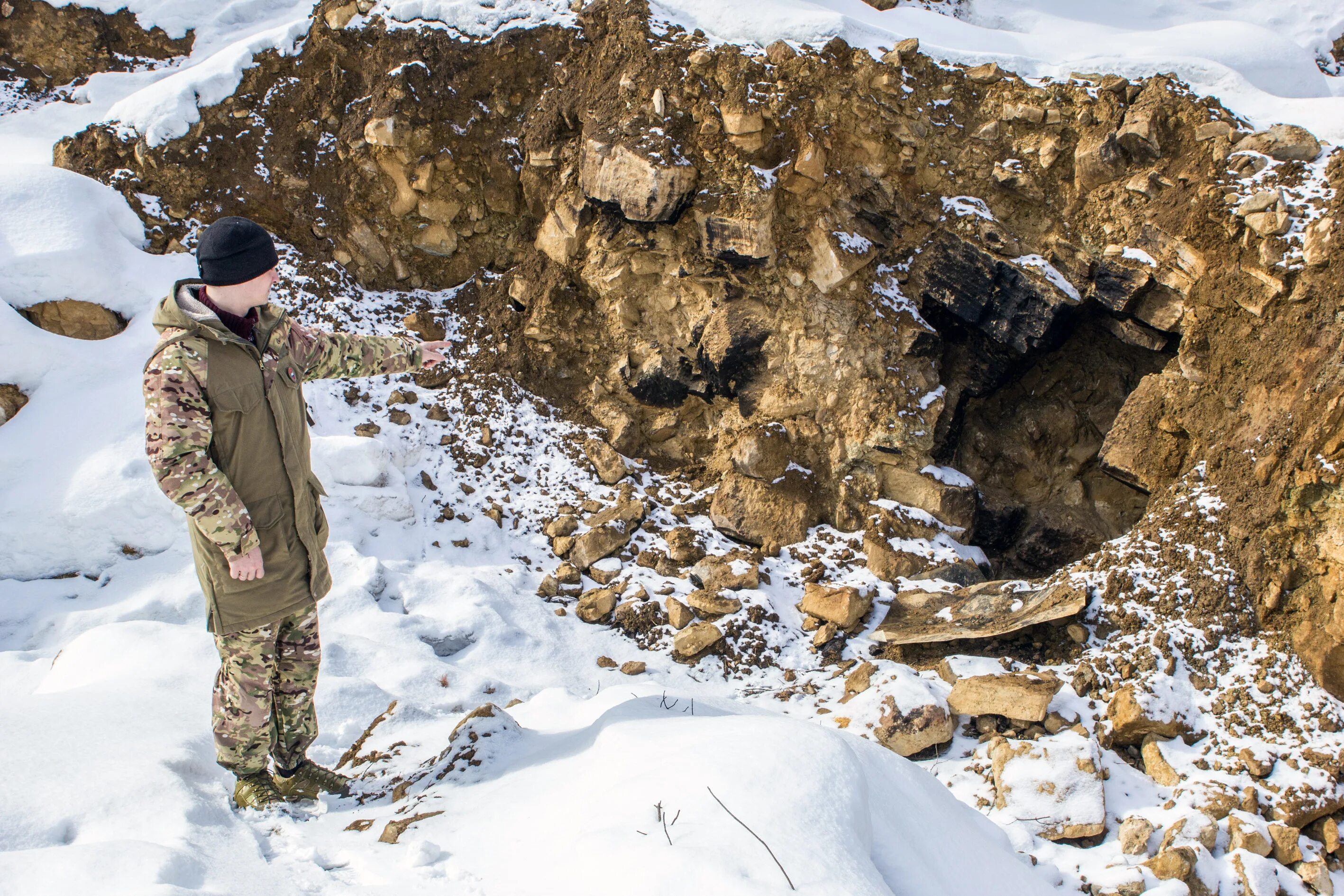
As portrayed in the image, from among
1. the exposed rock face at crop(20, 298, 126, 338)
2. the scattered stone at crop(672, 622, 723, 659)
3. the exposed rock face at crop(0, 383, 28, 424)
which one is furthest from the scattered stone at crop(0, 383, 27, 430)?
the scattered stone at crop(672, 622, 723, 659)

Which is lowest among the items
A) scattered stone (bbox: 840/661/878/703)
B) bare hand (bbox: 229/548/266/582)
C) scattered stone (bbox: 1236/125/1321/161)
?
scattered stone (bbox: 840/661/878/703)

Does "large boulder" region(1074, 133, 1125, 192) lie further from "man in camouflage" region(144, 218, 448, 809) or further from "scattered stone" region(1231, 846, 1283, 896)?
"man in camouflage" region(144, 218, 448, 809)

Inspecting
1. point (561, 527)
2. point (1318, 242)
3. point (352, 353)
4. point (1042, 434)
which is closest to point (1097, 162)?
point (1318, 242)

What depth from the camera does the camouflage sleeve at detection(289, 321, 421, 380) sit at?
9.05 feet

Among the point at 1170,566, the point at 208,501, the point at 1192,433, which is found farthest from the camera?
the point at 1192,433

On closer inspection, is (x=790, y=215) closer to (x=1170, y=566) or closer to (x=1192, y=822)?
(x=1170, y=566)

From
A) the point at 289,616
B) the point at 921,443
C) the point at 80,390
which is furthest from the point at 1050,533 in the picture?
the point at 80,390

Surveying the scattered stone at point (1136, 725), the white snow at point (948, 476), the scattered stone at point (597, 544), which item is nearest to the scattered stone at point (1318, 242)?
the white snow at point (948, 476)

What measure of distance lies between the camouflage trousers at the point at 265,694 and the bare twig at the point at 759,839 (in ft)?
5.35

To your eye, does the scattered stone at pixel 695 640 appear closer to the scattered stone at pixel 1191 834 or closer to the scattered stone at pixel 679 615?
the scattered stone at pixel 679 615

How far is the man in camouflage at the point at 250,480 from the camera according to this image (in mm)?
2324

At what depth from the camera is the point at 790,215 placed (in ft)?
17.9

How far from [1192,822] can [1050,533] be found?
2416 mm

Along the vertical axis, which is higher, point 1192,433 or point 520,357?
point 1192,433
